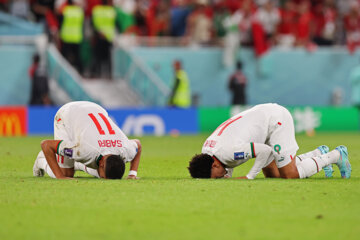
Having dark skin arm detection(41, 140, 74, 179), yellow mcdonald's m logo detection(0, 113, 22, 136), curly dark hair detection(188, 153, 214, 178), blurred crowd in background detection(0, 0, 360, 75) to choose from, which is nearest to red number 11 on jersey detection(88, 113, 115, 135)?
dark skin arm detection(41, 140, 74, 179)

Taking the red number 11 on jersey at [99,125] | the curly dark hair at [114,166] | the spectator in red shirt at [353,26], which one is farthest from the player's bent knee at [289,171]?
the spectator in red shirt at [353,26]

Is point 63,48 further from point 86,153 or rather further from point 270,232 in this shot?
point 270,232

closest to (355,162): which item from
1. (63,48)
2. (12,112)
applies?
(12,112)

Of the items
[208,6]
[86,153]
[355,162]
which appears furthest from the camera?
[208,6]

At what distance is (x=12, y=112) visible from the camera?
76.4 ft

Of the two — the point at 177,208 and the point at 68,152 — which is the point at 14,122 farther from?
the point at 177,208

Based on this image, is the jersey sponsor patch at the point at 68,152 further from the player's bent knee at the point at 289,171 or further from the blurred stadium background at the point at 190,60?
the blurred stadium background at the point at 190,60

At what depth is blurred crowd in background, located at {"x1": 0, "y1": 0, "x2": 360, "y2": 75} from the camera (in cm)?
2552

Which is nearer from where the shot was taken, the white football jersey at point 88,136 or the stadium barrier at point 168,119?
the white football jersey at point 88,136

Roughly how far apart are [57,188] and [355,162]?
642cm

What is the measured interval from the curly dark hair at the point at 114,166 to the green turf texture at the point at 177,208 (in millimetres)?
139

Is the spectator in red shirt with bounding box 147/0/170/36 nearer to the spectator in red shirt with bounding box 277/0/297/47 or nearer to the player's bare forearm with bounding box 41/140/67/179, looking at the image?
the spectator in red shirt with bounding box 277/0/297/47

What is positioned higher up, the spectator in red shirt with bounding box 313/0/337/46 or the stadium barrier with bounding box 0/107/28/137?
the spectator in red shirt with bounding box 313/0/337/46

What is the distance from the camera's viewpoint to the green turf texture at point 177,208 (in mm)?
6473
